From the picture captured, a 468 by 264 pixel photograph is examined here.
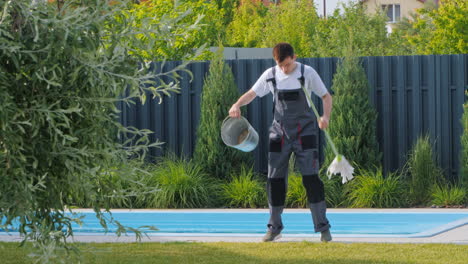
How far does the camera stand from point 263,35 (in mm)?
32594

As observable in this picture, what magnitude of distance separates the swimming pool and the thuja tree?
4.10 m

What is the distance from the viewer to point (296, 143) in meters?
7.54

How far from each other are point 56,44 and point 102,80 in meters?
0.30

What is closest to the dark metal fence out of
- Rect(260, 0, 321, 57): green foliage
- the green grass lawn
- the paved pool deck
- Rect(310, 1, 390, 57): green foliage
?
the paved pool deck

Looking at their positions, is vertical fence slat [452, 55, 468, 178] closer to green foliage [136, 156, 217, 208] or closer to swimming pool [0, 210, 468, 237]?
swimming pool [0, 210, 468, 237]

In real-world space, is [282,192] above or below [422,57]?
below

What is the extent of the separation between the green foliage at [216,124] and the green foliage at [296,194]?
110cm

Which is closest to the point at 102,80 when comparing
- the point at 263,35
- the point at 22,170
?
the point at 22,170

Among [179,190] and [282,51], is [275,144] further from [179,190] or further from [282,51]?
[179,190]

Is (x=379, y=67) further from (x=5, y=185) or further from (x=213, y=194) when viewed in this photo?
(x=5, y=185)

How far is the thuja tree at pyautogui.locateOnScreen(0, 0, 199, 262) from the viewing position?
4.25 m

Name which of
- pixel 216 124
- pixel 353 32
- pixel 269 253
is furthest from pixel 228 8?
pixel 269 253

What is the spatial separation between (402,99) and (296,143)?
5.08 metres

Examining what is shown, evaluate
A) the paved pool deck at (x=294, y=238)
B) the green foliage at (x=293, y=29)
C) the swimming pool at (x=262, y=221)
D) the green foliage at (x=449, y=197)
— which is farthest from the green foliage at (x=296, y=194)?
the green foliage at (x=293, y=29)
